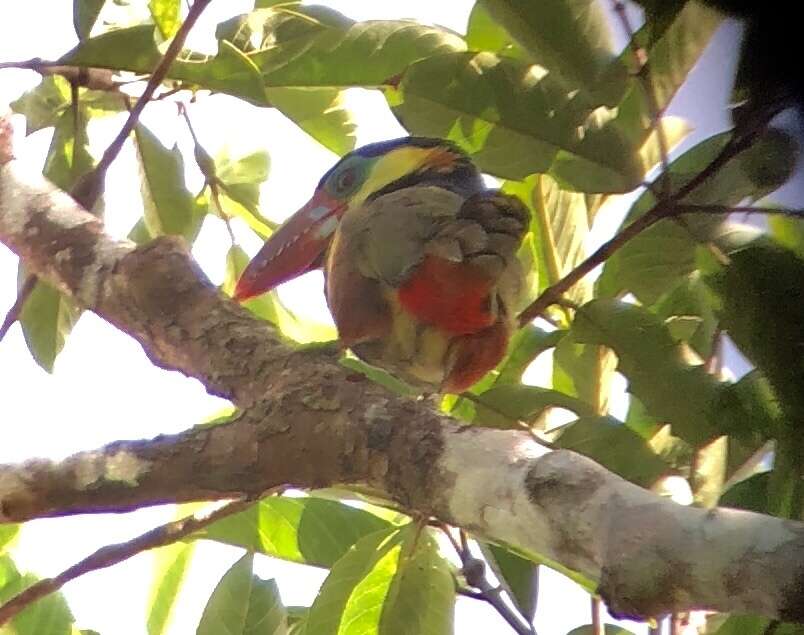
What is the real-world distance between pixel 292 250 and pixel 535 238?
336mm

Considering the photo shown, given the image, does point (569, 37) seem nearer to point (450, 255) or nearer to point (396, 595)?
point (450, 255)

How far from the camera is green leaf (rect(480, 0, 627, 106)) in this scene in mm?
928

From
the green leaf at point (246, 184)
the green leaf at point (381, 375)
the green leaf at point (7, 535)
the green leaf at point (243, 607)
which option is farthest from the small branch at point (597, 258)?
the green leaf at point (7, 535)

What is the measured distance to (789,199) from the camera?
578mm

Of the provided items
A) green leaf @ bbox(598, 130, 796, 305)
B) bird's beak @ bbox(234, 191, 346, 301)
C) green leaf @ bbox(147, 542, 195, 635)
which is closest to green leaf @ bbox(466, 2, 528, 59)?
green leaf @ bbox(598, 130, 796, 305)

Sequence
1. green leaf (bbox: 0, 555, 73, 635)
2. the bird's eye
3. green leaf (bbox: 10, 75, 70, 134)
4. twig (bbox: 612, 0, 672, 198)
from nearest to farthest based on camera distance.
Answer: twig (bbox: 612, 0, 672, 198)
green leaf (bbox: 0, 555, 73, 635)
green leaf (bbox: 10, 75, 70, 134)
the bird's eye

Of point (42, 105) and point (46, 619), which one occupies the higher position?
point (42, 105)

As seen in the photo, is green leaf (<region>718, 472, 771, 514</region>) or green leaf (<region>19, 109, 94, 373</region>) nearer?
green leaf (<region>718, 472, 771, 514</region>)

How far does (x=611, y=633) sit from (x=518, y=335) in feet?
1.21

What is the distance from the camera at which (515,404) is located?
1.15 m

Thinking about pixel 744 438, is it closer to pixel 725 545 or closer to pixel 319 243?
pixel 725 545

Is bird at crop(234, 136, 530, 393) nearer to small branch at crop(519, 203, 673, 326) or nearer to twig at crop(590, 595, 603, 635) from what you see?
small branch at crop(519, 203, 673, 326)

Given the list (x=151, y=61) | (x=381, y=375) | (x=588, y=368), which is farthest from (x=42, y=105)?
(x=588, y=368)

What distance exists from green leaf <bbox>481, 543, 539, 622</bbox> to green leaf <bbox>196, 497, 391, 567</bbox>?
224 millimetres
